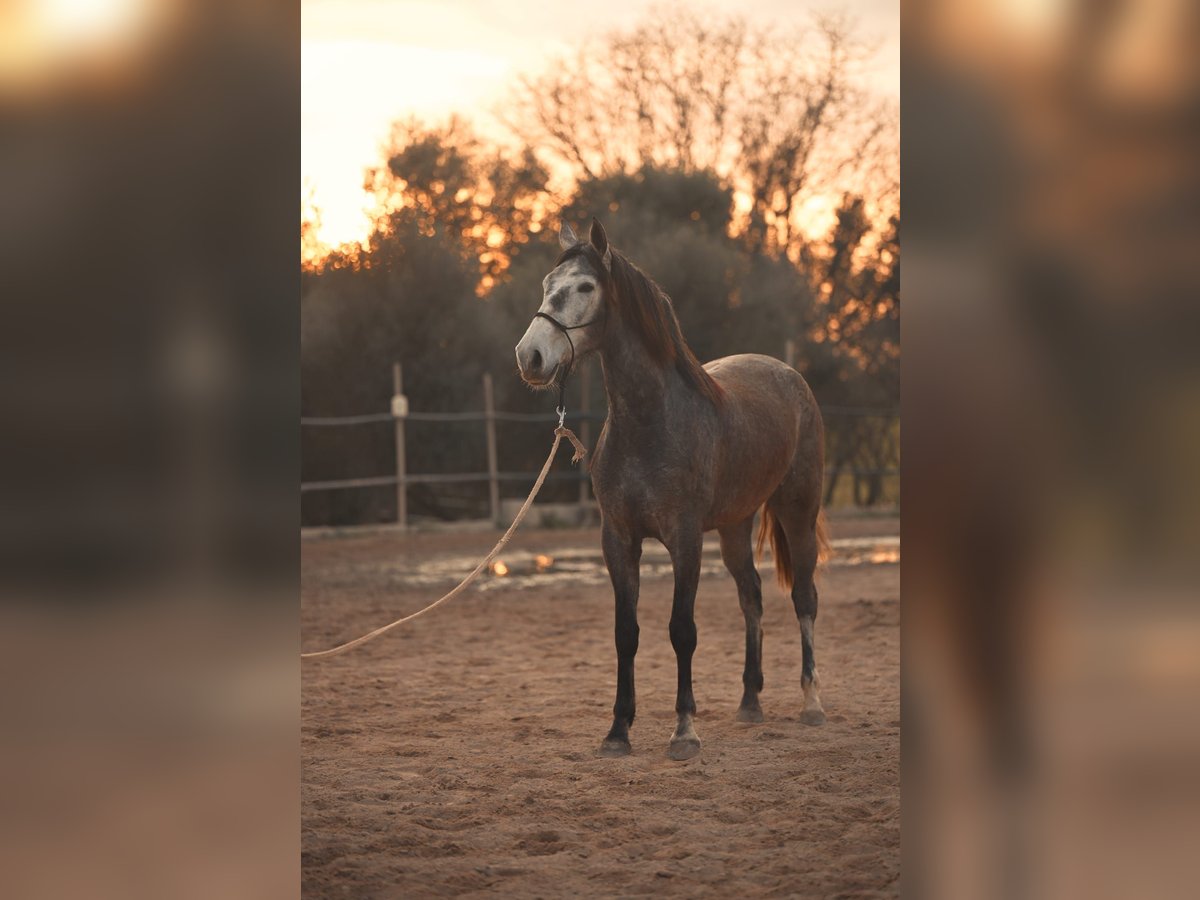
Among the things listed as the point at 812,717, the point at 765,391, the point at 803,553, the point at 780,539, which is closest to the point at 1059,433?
the point at 812,717

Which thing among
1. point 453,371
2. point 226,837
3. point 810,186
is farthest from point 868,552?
point 226,837

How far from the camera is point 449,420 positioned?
45.6 feet

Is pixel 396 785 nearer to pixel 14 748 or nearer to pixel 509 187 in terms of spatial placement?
pixel 14 748

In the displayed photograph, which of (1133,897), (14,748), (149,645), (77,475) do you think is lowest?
(1133,897)

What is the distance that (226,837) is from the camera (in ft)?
6.42

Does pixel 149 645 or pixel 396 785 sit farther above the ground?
pixel 149 645

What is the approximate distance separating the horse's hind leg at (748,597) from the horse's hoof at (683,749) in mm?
643

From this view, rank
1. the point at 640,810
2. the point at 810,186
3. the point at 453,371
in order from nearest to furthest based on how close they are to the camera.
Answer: the point at 640,810, the point at 453,371, the point at 810,186

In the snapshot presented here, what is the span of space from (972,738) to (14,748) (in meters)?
1.50

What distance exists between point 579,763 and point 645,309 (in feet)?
5.52

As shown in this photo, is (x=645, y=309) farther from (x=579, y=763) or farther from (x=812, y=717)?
(x=812, y=717)

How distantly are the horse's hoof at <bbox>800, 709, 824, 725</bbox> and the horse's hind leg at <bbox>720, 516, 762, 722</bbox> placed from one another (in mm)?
187

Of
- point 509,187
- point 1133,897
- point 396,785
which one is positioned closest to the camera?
point 1133,897

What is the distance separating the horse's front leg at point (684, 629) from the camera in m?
4.29
